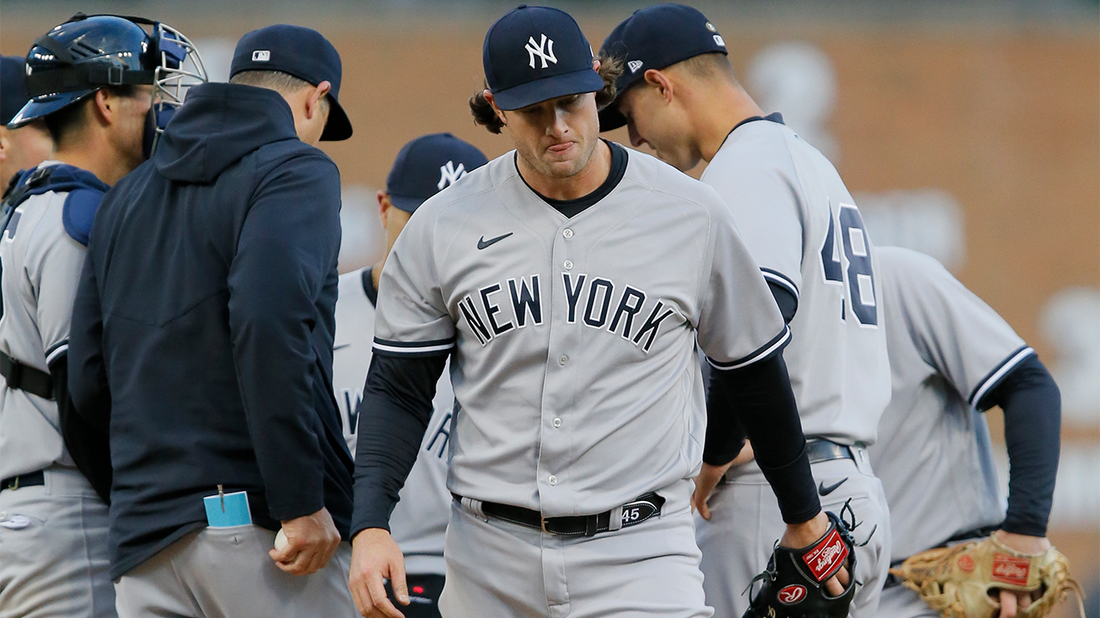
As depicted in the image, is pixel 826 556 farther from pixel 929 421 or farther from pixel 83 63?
pixel 83 63

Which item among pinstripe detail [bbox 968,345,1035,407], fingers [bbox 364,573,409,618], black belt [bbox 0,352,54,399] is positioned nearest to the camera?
fingers [bbox 364,573,409,618]

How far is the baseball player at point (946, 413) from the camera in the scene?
12.6 feet

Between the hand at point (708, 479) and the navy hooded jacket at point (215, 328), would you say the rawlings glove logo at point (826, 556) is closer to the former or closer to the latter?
the hand at point (708, 479)

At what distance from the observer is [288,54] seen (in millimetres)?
3514

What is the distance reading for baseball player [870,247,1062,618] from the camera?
12.6 ft

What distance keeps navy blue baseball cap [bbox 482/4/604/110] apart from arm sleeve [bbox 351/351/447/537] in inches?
25.7

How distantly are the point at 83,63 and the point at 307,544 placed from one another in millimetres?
1598

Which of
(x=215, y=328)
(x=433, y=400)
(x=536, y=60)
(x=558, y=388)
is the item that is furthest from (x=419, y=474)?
(x=536, y=60)

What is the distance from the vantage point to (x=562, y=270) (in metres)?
2.83

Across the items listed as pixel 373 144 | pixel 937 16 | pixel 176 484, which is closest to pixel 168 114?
pixel 176 484

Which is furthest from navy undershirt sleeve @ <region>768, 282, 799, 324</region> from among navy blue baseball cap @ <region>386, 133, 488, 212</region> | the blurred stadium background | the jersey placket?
the blurred stadium background

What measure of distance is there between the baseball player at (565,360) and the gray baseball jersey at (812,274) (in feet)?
1.20

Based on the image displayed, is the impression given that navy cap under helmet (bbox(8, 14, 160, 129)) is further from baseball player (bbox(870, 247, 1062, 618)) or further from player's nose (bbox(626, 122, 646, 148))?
baseball player (bbox(870, 247, 1062, 618))

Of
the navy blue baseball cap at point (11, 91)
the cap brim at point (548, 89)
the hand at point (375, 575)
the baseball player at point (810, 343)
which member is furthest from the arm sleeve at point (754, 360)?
the navy blue baseball cap at point (11, 91)
